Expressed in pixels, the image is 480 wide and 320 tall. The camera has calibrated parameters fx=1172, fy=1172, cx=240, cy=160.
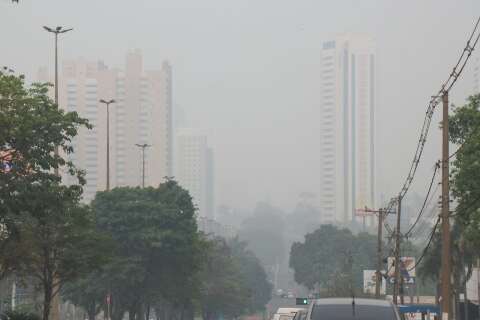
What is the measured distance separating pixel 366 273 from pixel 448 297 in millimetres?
120949

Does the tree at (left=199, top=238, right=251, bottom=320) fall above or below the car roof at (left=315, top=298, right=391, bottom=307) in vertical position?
below

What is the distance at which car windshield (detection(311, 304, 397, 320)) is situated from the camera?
77.3ft

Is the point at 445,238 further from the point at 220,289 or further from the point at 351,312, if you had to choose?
the point at 220,289

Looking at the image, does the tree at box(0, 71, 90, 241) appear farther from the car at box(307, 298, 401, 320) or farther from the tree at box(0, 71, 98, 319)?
the car at box(307, 298, 401, 320)

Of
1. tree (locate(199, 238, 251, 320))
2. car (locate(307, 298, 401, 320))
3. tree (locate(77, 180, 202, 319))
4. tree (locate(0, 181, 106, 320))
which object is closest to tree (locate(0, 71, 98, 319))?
tree (locate(0, 181, 106, 320))

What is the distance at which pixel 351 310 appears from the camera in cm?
2386

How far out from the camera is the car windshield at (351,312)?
77.3ft

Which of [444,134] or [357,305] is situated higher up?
[444,134]

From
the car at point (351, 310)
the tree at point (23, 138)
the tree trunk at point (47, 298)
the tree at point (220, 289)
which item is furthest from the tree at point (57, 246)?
the tree at point (220, 289)

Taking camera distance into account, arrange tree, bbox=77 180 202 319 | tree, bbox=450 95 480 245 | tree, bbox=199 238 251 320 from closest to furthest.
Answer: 1. tree, bbox=450 95 480 245
2. tree, bbox=77 180 202 319
3. tree, bbox=199 238 251 320

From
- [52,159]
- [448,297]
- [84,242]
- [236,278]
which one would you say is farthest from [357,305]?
[236,278]

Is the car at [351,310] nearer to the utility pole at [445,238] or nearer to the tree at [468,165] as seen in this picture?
the utility pole at [445,238]

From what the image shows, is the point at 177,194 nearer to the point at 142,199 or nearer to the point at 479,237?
the point at 142,199

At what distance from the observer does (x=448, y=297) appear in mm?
39219
